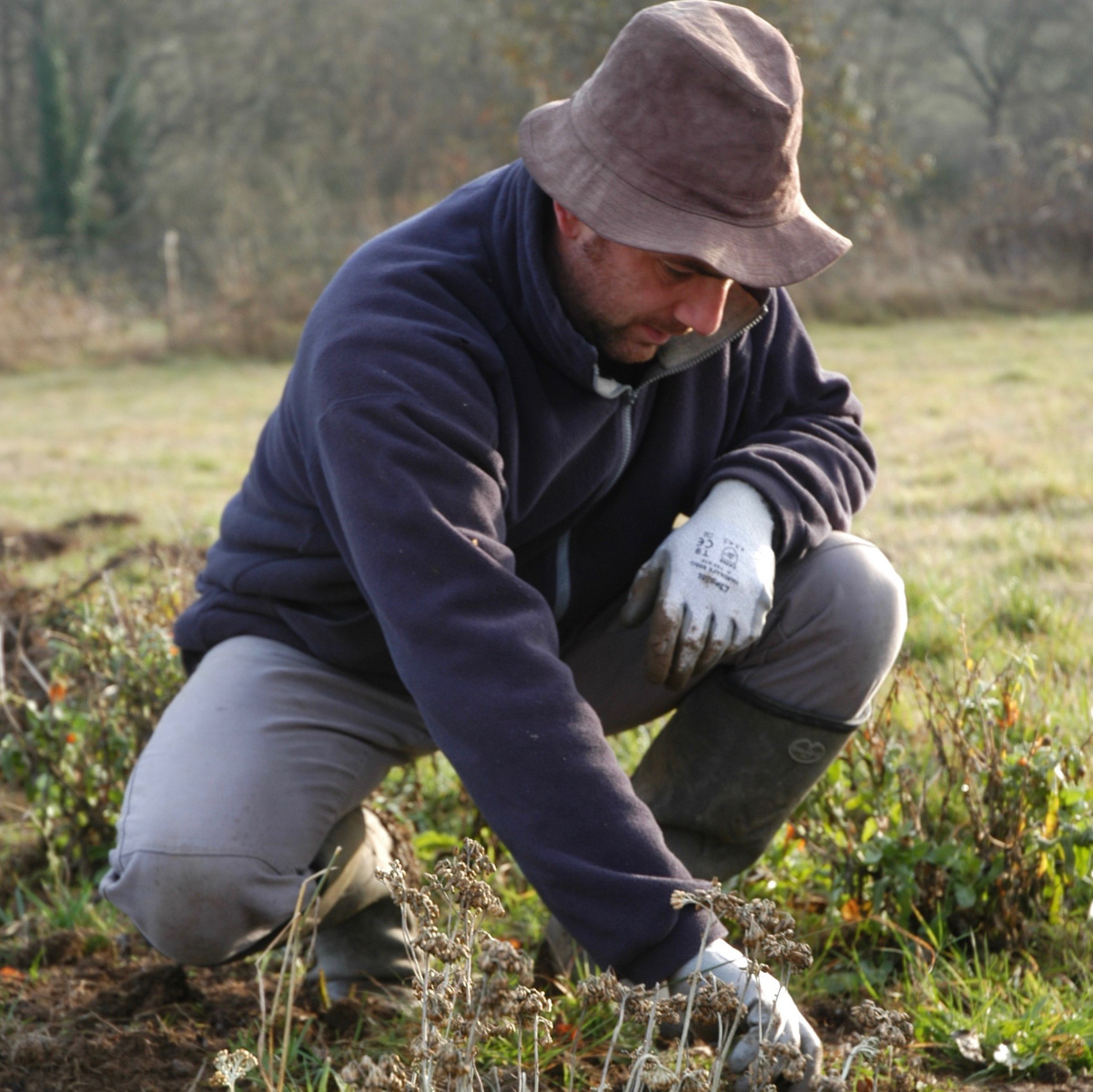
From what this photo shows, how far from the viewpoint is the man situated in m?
1.75

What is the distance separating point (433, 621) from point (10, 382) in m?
12.2

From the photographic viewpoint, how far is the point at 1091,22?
23859 millimetres

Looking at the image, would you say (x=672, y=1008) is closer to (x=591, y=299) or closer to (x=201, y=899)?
(x=201, y=899)

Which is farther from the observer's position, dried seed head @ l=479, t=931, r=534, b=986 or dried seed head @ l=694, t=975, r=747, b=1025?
dried seed head @ l=694, t=975, r=747, b=1025

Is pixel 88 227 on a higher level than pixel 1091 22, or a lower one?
lower

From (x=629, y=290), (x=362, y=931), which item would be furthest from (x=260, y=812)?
(x=629, y=290)

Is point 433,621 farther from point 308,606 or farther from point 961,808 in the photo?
point 961,808

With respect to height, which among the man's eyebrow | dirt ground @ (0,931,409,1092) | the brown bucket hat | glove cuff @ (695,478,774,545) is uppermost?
the brown bucket hat

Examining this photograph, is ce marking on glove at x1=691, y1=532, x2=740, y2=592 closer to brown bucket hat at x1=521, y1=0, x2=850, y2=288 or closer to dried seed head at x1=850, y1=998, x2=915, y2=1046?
brown bucket hat at x1=521, y1=0, x2=850, y2=288

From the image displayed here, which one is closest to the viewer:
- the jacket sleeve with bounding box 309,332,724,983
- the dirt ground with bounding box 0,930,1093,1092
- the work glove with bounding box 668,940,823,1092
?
the work glove with bounding box 668,940,823,1092

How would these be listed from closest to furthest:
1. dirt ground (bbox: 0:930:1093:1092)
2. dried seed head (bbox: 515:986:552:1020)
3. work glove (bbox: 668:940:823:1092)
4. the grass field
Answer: dried seed head (bbox: 515:986:552:1020), work glove (bbox: 668:940:823:1092), dirt ground (bbox: 0:930:1093:1092), the grass field

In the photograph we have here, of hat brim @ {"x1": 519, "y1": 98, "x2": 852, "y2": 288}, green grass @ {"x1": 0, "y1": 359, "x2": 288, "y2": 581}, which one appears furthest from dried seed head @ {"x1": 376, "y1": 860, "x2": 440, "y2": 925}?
green grass @ {"x1": 0, "y1": 359, "x2": 288, "y2": 581}

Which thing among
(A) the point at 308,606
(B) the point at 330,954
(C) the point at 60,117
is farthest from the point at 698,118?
(C) the point at 60,117

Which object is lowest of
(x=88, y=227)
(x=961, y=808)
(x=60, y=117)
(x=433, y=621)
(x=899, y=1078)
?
(x=88, y=227)
